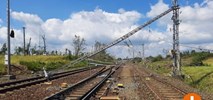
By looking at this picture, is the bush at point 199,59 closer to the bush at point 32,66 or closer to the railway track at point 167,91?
the bush at point 32,66

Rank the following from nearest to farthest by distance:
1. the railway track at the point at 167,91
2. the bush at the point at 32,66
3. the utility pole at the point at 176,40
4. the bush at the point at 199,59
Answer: the railway track at the point at 167,91, the utility pole at the point at 176,40, the bush at the point at 32,66, the bush at the point at 199,59

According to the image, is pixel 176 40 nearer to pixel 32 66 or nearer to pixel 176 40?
pixel 176 40

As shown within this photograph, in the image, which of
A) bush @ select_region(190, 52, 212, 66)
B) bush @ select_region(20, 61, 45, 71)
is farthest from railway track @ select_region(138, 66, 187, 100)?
bush @ select_region(190, 52, 212, 66)

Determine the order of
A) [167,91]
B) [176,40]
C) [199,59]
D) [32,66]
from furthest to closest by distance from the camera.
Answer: [199,59] → [32,66] → [176,40] → [167,91]

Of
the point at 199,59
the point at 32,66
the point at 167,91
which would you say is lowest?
the point at 167,91

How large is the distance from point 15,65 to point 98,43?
104 meters

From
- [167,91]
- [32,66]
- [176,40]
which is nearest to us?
[167,91]

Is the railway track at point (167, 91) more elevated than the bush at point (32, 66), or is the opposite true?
the bush at point (32, 66)

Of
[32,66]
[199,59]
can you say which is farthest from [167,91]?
[199,59]

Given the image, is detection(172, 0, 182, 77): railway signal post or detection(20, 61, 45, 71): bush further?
detection(20, 61, 45, 71): bush

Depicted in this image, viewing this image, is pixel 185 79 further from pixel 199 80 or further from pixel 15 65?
pixel 15 65

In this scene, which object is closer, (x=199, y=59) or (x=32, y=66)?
(x=32, y=66)

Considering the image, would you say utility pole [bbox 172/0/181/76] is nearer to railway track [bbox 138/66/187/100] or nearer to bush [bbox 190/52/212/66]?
railway track [bbox 138/66/187/100]

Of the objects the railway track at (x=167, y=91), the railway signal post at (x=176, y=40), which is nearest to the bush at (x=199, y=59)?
the railway signal post at (x=176, y=40)
